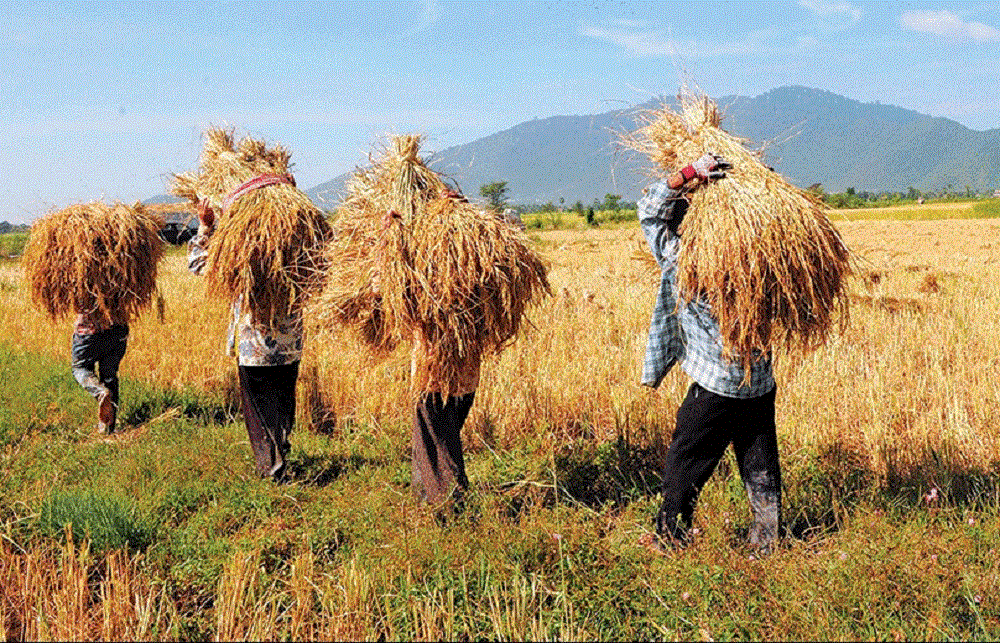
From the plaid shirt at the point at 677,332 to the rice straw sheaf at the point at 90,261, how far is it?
4194 millimetres

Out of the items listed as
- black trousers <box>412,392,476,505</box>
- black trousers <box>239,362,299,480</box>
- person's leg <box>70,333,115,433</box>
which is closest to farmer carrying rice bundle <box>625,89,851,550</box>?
black trousers <box>412,392,476,505</box>

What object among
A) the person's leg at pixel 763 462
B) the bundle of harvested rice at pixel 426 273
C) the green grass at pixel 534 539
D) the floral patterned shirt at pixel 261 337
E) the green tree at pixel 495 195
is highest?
the green tree at pixel 495 195

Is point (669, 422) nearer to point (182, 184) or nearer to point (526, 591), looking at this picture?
point (526, 591)

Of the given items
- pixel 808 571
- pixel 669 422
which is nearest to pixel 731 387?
pixel 808 571

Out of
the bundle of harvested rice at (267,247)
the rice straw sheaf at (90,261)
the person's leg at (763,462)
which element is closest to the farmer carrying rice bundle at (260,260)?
the bundle of harvested rice at (267,247)

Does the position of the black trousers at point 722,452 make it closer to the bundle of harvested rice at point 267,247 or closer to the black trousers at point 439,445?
the black trousers at point 439,445

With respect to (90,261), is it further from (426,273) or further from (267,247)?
(426,273)

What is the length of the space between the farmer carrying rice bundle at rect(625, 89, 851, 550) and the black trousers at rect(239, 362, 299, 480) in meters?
2.30

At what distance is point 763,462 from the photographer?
11.7ft

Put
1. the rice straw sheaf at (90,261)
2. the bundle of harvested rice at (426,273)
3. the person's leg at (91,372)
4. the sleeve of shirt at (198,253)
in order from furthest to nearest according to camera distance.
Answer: the person's leg at (91,372), the rice straw sheaf at (90,261), the sleeve of shirt at (198,253), the bundle of harvested rice at (426,273)

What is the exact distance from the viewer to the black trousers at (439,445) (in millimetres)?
3873

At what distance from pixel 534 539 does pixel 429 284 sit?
4.26 feet

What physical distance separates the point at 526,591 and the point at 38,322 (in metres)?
9.01

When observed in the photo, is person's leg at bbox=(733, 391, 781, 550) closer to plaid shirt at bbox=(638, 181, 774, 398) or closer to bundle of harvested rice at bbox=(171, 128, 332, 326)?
plaid shirt at bbox=(638, 181, 774, 398)
